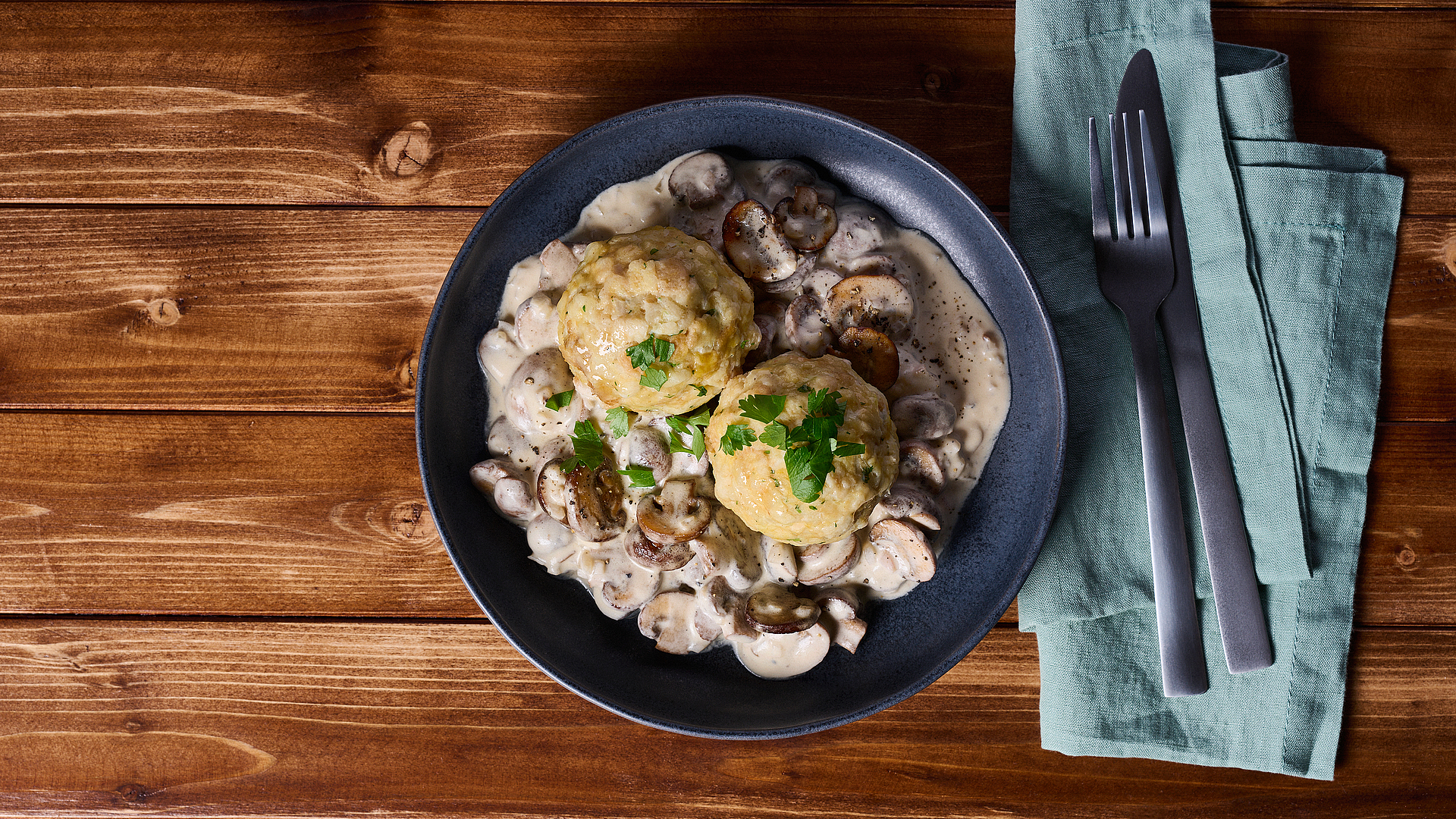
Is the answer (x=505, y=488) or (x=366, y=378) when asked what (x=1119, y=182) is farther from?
(x=366, y=378)

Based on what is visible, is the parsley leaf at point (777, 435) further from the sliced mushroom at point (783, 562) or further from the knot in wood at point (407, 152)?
the knot in wood at point (407, 152)

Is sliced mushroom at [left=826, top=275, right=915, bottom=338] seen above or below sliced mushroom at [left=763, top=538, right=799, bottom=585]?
above

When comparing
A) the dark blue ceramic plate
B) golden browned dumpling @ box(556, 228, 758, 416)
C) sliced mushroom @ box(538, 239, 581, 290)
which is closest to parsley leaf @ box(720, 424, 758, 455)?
golden browned dumpling @ box(556, 228, 758, 416)

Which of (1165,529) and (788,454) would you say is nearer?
(788,454)

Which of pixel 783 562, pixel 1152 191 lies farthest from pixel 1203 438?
pixel 783 562

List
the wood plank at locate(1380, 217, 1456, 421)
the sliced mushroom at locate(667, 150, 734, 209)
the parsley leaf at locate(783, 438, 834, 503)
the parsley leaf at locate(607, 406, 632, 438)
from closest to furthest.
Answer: the parsley leaf at locate(783, 438, 834, 503), the parsley leaf at locate(607, 406, 632, 438), the sliced mushroom at locate(667, 150, 734, 209), the wood plank at locate(1380, 217, 1456, 421)

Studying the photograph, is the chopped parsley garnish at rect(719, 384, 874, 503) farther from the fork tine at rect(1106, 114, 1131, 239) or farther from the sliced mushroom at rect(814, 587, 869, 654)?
the fork tine at rect(1106, 114, 1131, 239)

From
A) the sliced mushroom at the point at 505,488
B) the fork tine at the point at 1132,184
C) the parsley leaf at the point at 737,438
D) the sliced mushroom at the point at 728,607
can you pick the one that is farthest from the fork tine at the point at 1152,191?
the sliced mushroom at the point at 505,488

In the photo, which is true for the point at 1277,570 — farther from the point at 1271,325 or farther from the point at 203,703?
the point at 203,703
